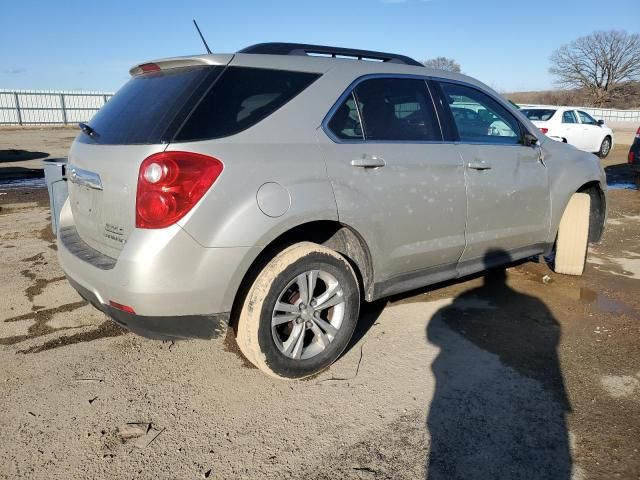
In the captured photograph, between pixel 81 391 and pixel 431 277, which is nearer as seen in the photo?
pixel 81 391

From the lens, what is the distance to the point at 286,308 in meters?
2.85

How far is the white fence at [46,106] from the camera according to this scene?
30.4 meters

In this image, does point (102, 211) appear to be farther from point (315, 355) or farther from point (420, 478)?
point (420, 478)

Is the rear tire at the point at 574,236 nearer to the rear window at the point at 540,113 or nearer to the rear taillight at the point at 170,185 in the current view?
the rear taillight at the point at 170,185

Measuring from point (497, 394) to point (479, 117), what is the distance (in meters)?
2.18

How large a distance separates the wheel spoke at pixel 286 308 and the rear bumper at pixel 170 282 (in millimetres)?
285

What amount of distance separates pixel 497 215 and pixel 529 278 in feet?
4.50

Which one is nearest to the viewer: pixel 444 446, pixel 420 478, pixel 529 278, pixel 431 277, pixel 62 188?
pixel 420 478

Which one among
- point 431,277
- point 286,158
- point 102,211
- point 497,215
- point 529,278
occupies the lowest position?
point 529,278

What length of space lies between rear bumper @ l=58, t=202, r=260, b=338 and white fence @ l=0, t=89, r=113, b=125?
99.6ft

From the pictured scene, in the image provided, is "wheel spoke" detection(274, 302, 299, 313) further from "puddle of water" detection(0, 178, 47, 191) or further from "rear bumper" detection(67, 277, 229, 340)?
"puddle of water" detection(0, 178, 47, 191)

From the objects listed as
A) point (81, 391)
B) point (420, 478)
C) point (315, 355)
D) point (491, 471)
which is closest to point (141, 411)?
point (81, 391)

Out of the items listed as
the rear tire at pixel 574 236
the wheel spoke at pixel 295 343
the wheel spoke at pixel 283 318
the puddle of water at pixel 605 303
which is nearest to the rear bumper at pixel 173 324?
the wheel spoke at pixel 283 318

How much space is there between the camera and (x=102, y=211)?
2770mm
